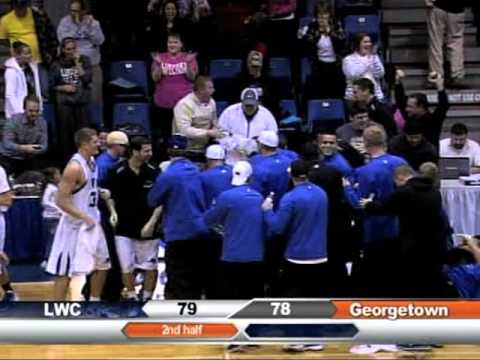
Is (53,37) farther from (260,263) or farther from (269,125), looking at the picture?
(260,263)

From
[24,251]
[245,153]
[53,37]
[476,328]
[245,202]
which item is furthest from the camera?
[53,37]

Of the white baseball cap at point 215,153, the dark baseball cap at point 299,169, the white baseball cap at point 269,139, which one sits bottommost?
the dark baseball cap at point 299,169

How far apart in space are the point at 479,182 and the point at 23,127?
5.34 meters

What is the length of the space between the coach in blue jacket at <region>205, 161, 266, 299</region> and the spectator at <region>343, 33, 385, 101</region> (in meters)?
5.00

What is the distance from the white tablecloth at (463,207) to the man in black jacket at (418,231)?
8.72ft

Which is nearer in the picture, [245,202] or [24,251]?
[245,202]

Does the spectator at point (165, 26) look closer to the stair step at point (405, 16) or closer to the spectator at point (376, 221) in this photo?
the stair step at point (405, 16)

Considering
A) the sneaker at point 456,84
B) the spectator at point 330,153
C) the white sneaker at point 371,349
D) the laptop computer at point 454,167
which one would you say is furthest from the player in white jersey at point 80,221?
the sneaker at point 456,84

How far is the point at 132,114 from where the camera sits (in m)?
17.9

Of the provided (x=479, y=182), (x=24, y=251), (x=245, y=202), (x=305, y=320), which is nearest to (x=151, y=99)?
(x=24, y=251)

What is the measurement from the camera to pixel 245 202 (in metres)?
12.8

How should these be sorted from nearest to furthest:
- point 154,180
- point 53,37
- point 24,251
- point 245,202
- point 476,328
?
point 476,328
point 245,202
point 154,180
point 24,251
point 53,37

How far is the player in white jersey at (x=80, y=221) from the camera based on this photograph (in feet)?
→ 42.8

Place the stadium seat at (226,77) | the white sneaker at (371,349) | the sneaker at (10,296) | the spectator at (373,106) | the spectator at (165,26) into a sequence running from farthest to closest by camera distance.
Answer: the spectator at (165,26), the stadium seat at (226,77), the spectator at (373,106), the sneaker at (10,296), the white sneaker at (371,349)
